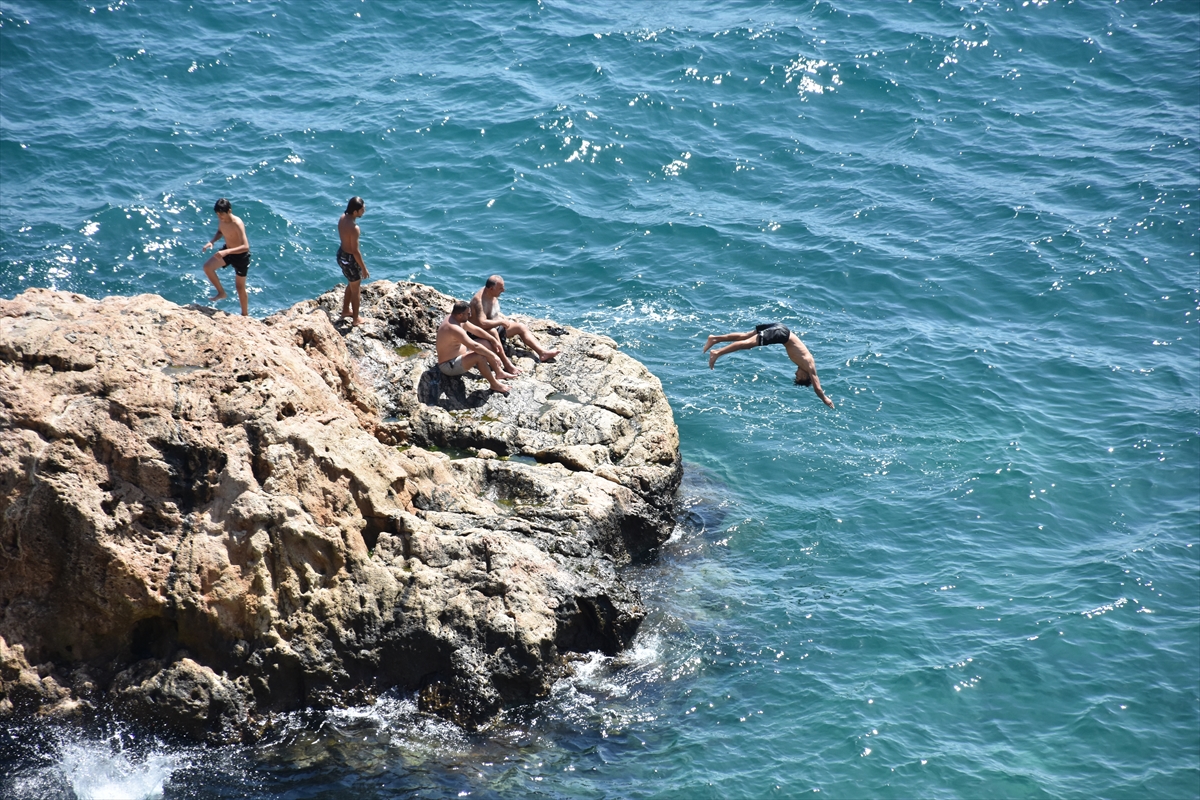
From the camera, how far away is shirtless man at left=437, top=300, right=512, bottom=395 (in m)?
15.3

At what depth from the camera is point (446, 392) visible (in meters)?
15.6

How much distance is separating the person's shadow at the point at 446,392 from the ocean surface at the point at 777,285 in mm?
3794

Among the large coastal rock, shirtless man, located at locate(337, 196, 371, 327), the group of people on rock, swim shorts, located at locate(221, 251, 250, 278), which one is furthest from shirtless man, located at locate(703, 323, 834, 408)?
swim shorts, located at locate(221, 251, 250, 278)

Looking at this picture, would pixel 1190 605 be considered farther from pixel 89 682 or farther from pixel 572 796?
pixel 89 682

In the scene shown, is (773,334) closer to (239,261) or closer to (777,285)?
(777,285)

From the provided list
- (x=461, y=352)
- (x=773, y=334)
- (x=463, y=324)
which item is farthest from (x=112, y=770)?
(x=773, y=334)

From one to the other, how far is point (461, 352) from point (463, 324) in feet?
1.42

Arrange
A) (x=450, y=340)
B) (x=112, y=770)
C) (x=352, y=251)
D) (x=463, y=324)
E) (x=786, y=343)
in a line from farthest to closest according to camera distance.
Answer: (x=786, y=343) → (x=463, y=324) → (x=352, y=251) → (x=450, y=340) → (x=112, y=770)

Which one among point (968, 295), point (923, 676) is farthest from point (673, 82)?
point (923, 676)

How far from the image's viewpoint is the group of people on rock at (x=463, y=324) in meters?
14.8

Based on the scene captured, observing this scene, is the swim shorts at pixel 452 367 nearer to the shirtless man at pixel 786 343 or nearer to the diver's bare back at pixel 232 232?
the diver's bare back at pixel 232 232

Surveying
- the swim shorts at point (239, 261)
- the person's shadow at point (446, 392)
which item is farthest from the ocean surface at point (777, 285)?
the swim shorts at point (239, 261)

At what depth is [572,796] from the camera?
11.0 meters

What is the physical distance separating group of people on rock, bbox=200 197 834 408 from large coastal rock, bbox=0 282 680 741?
2.01 metres
